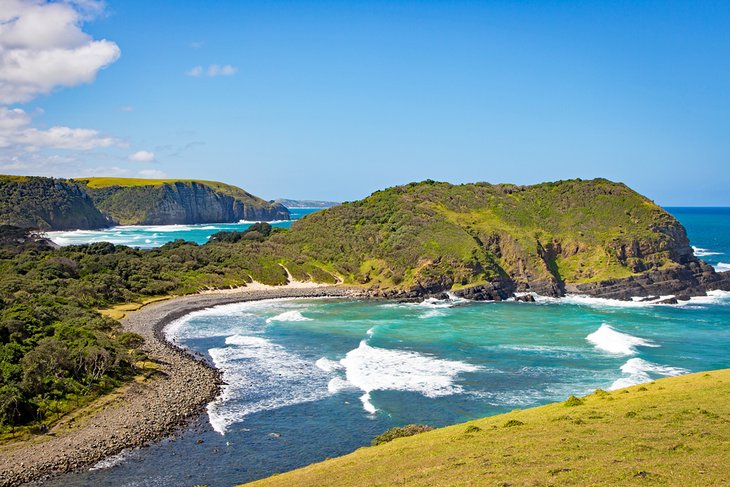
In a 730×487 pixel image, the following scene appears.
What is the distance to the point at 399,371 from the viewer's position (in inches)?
2206

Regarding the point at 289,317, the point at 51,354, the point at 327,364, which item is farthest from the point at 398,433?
the point at 289,317

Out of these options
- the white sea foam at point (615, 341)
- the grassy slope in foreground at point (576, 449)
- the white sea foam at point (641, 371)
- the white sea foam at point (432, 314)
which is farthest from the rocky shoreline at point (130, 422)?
the white sea foam at point (615, 341)

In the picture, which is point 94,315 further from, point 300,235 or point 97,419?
point 300,235

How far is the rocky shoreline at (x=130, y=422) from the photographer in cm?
3456

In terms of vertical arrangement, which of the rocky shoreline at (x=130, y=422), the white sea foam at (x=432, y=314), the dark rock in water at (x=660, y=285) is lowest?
the rocky shoreline at (x=130, y=422)

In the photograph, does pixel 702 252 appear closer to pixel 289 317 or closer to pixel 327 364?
pixel 289 317

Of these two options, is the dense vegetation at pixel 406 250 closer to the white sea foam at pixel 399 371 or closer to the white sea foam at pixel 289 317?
the white sea foam at pixel 289 317

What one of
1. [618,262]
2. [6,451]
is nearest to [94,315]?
[6,451]

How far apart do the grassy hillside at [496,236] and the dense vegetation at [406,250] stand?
240 millimetres

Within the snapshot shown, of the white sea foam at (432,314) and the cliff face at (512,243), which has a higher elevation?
the cliff face at (512,243)

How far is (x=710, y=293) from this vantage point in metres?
107

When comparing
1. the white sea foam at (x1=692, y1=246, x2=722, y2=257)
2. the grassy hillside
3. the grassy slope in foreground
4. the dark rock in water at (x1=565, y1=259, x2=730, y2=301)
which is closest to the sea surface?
the dark rock in water at (x1=565, y1=259, x2=730, y2=301)

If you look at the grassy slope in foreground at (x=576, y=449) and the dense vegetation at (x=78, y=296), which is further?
the dense vegetation at (x=78, y=296)

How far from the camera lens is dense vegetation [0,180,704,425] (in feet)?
312
